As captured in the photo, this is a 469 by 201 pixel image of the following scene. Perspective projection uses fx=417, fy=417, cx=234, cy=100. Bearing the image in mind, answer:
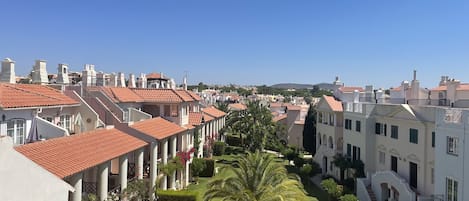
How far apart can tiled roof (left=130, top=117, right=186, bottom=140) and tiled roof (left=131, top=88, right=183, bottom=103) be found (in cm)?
477

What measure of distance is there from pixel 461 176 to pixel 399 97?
65.0 ft

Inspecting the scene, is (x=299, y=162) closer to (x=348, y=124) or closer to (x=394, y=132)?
(x=348, y=124)

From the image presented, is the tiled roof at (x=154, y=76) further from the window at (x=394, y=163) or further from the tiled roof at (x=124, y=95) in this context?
the window at (x=394, y=163)

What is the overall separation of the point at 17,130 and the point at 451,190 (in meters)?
26.7

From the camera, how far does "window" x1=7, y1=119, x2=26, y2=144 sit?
22159 millimetres

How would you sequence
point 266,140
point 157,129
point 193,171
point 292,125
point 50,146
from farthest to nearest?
point 292,125 < point 266,140 < point 193,171 < point 157,129 < point 50,146

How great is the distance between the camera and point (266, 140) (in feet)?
219

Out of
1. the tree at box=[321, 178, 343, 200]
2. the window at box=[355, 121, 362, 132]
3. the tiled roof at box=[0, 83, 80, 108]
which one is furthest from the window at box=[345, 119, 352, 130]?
the tiled roof at box=[0, 83, 80, 108]

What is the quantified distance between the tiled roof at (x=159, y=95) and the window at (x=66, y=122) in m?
12.4

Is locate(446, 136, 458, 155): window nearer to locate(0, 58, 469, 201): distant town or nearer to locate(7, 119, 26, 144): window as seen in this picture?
locate(0, 58, 469, 201): distant town

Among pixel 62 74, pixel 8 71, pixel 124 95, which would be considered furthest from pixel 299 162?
pixel 8 71

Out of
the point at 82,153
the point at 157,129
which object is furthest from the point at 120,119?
the point at 82,153

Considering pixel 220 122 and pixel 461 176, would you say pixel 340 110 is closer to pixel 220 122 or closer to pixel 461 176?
pixel 461 176

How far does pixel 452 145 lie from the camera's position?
1064 inches
